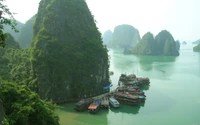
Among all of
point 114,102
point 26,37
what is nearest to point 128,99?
point 114,102

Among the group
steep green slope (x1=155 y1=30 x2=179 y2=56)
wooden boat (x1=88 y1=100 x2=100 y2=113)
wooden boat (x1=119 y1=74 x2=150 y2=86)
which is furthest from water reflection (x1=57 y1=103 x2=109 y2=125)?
steep green slope (x1=155 y1=30 x2=179 y2=56)

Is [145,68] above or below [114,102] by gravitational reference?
above

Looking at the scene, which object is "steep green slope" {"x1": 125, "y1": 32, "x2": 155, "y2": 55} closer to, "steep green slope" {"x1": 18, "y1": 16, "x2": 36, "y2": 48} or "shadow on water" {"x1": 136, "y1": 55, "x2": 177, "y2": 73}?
"shadow on water" {"x1": 136, "y1": 55, "x2": 177, "y2": 73}

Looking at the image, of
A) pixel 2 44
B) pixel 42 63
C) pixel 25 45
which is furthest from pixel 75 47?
pixel 25 45

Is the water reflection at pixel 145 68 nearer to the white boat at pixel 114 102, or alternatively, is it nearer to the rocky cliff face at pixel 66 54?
the rocky cliff face at pixel 66 54

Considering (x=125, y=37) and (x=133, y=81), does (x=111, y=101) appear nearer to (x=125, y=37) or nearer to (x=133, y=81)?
(x=133, y=81)

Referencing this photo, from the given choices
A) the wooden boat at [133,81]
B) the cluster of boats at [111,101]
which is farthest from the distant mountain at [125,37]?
the cluster of boats at [111,101]
